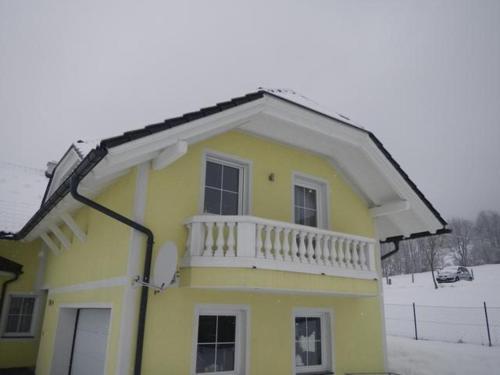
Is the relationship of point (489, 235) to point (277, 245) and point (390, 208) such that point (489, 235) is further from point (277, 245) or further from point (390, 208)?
point (277, 245)

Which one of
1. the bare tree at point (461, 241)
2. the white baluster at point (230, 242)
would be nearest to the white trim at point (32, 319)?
the white baluster at point (230, 242)

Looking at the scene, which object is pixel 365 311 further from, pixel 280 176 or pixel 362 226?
pixel 280 176

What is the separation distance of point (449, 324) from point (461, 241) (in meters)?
43.9

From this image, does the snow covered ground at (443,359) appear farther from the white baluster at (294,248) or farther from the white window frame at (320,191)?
the white baluster at (294,248)

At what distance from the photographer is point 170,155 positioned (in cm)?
585

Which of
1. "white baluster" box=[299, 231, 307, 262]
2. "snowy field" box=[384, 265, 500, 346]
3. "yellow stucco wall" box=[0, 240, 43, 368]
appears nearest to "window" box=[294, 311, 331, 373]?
"white baluster" box=[299, 231, 307, 262]

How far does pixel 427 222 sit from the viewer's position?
9.02 meters

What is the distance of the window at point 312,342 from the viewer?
7.33m

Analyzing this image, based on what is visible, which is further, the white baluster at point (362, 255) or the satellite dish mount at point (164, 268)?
the white baluster at point (362, 255)

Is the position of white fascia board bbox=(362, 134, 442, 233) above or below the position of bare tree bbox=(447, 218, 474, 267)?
below

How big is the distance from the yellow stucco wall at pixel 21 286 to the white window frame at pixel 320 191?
873 centimetres

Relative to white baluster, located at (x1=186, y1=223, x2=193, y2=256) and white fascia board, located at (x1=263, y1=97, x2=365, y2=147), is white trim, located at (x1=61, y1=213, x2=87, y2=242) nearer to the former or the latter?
white baluster, located at (x1=186, y1=223, x2=193, y2=256)

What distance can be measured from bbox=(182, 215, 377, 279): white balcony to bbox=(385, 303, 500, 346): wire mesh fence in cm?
1154

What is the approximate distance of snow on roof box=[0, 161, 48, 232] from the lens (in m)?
11.6
